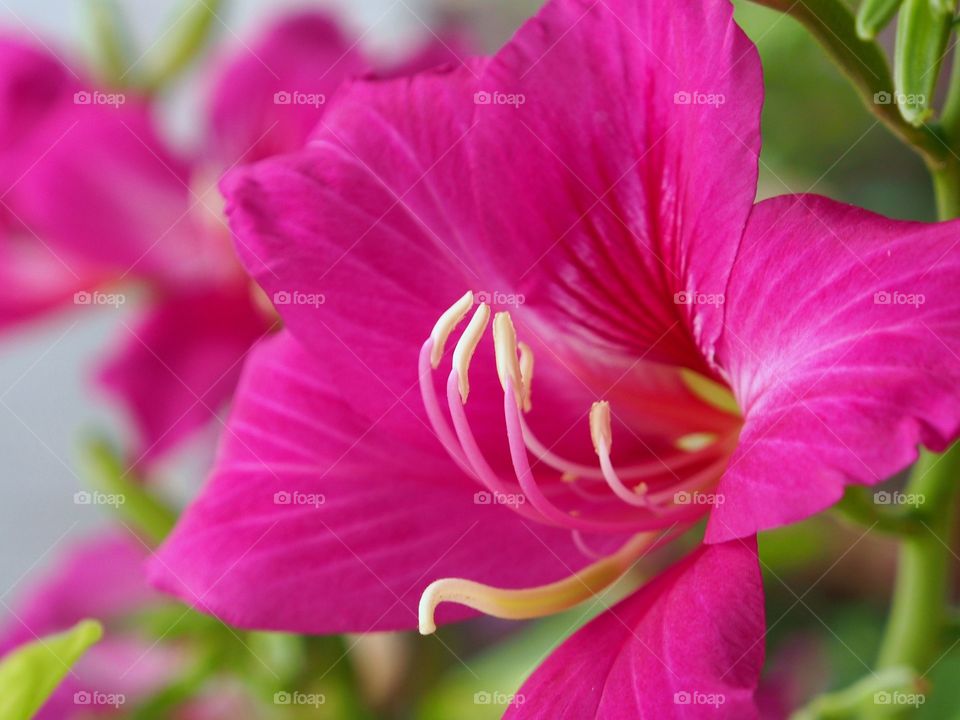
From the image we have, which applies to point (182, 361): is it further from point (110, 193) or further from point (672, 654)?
point (672, 654)

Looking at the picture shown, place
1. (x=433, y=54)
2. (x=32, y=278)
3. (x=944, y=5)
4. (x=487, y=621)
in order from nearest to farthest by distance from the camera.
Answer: (x=944, y=5) → (x=433, y=54) → (x=32, y=278) → (x=487, y=621)

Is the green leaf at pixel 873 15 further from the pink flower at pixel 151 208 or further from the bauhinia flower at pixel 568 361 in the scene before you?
the pink flower at pixel 151 208

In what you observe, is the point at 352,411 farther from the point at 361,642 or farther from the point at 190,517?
the point at 361,642

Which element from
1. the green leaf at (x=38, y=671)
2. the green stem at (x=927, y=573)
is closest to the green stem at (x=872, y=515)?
the green stem at (x=927, y=573)

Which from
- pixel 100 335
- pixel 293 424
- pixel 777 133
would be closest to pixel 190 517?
pixel 293 424

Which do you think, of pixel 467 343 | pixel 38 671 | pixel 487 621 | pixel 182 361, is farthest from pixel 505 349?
pixel 487 621
